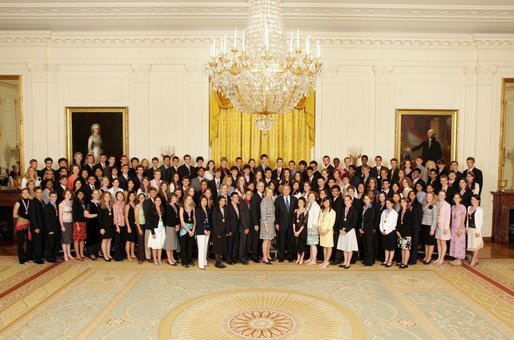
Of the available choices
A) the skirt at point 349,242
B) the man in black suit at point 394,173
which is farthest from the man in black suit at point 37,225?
the man in black suit at point 394,173

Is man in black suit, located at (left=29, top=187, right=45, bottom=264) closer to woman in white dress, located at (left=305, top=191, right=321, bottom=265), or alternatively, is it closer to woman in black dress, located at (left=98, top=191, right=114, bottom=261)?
woman in black dress, located at (left=98, top=191, right=114, bottom=261)

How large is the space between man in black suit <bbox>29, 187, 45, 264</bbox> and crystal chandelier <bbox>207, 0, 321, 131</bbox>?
17.4 feet

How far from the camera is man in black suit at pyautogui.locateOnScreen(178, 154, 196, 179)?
11.4 metres

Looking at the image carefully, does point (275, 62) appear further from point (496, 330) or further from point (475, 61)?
point (475, 61)

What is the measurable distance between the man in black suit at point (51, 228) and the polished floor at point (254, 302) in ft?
1.45

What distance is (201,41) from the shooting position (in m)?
12.0

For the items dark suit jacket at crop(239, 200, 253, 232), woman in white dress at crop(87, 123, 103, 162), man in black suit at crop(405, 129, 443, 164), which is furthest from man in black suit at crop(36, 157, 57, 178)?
man in black suit at crop(405, 129, 443, 164)

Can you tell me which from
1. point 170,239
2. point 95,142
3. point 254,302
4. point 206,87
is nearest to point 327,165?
point 206,87

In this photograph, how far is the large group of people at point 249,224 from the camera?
361 inches

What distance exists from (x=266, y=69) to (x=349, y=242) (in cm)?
456

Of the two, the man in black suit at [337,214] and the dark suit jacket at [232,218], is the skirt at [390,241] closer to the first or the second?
the man in black suit at [337,214]

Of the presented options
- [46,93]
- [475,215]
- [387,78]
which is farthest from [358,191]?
[46,93]

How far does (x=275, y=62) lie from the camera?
20.8ft

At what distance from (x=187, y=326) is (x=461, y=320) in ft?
13.3
